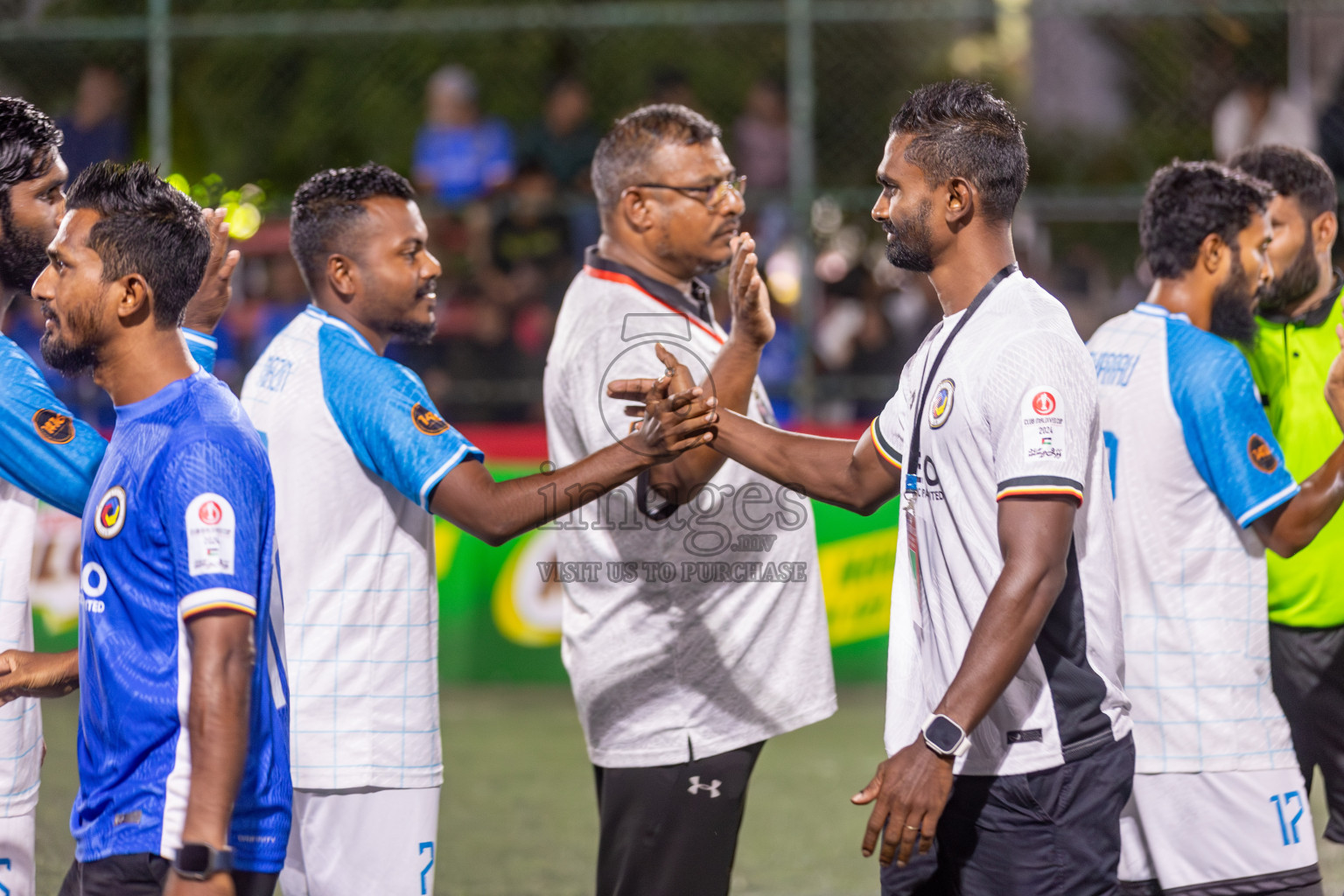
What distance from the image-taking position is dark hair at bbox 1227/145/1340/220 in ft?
15.2

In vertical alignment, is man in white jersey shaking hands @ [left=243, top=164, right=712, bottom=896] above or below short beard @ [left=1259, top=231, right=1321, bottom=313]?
below

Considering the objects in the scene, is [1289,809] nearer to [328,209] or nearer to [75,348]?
[328,209]

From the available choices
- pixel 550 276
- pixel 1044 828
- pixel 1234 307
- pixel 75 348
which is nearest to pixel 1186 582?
pixel 1234 307

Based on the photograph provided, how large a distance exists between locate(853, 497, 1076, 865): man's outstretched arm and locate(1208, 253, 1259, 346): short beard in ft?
5.08

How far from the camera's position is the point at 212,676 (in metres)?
2.56

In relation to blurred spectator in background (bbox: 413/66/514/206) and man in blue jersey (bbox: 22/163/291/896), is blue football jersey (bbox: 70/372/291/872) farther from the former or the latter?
blurred spectator in background (bbox: 413/66/514/206)

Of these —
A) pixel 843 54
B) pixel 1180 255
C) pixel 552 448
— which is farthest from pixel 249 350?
pixel 1180 255

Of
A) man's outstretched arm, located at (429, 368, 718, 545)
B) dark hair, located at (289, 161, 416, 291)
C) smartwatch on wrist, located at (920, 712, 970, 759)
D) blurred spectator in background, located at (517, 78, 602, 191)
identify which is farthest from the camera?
blurred spectator in background, located at (517, 78, 602, 191)

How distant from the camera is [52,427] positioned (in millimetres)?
3189

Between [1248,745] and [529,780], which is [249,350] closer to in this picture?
[529,780]

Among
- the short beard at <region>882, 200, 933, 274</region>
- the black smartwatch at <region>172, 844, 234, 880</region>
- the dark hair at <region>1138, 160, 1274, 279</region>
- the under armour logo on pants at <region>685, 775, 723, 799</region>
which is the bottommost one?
the under armour logo on pants at <region>685, 775, 723, 799</region>

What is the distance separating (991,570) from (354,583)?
1.60 metres

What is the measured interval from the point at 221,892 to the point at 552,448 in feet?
6.25

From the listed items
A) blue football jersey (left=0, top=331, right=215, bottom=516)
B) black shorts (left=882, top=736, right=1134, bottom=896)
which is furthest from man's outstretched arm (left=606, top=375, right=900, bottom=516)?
blue football jersey (left=0, top=331, right=215, bottom=516)
